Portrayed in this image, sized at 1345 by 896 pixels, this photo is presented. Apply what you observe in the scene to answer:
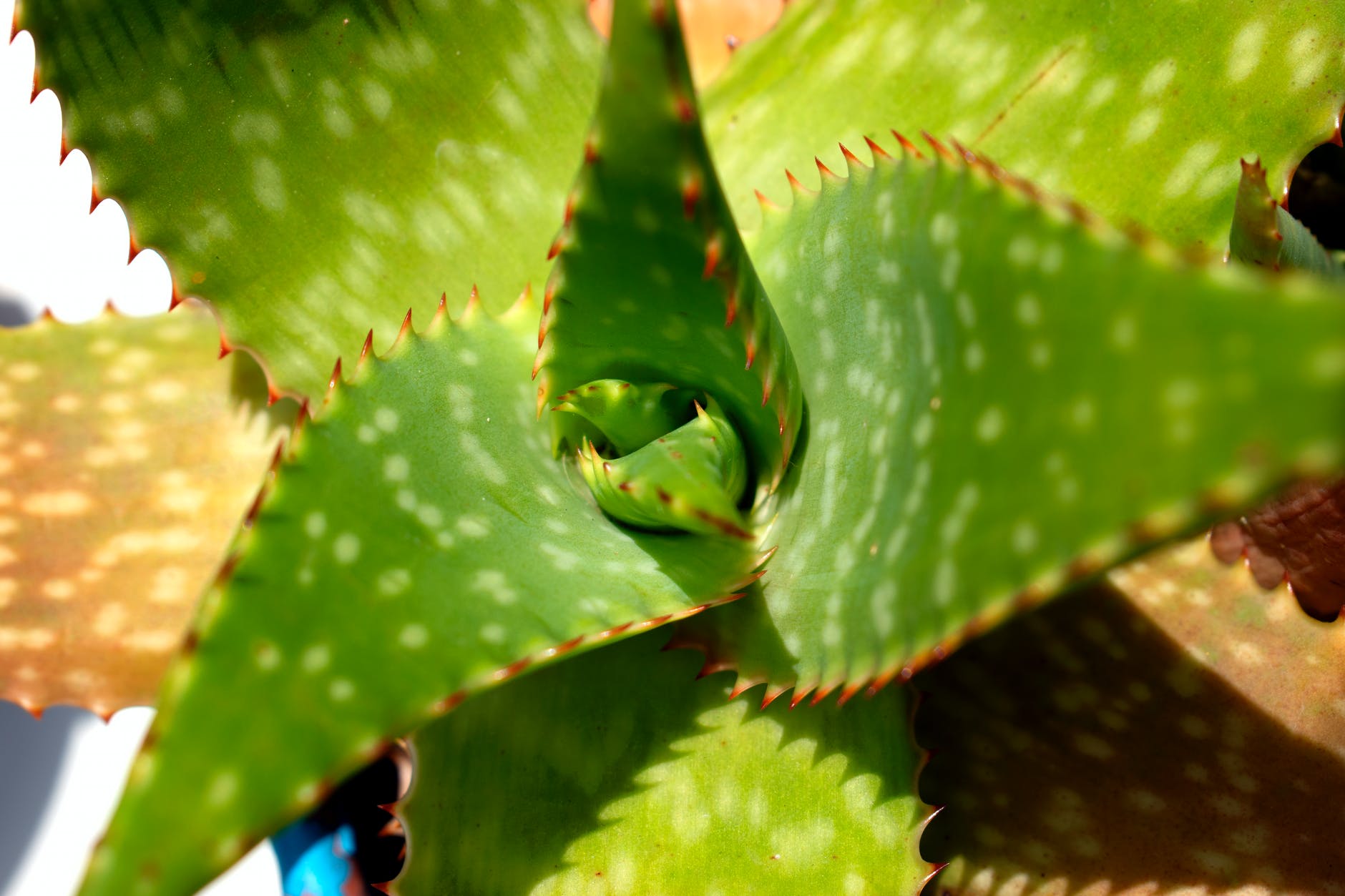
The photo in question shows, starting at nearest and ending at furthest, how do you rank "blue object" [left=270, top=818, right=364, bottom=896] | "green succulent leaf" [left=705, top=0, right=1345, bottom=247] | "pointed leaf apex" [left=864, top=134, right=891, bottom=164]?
"pointed leaf apex" [left=864, top=134, right=891, bottom=164]
"green succulent leaf" [left=705, top=0, right=1345, bottom=247]
"blue object" [left=270, top=818, right=364, bottom=896]

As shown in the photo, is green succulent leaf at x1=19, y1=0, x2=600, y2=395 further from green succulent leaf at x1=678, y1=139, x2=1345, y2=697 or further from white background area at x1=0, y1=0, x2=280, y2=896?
white background area at x1=0, y1=0, x2=280, y2=896

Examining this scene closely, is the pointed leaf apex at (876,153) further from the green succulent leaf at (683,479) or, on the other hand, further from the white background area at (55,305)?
the white background area at (55,305)

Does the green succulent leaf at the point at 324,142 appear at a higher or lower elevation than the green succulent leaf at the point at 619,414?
higher

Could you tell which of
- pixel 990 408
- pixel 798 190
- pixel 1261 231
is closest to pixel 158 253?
pixel 798 190

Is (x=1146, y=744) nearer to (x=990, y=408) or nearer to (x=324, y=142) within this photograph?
(x=990, y=408)

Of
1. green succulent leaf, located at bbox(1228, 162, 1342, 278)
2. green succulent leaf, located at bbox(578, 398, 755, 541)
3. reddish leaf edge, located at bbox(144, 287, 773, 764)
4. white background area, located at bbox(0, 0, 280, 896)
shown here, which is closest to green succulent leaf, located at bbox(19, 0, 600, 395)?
reddish leaf edge, located at bbox(144, 287, 773, 764)

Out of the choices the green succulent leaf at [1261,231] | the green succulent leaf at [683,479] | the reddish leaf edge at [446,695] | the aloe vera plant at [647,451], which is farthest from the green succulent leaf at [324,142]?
the green succulent leaf at [1261,231]
